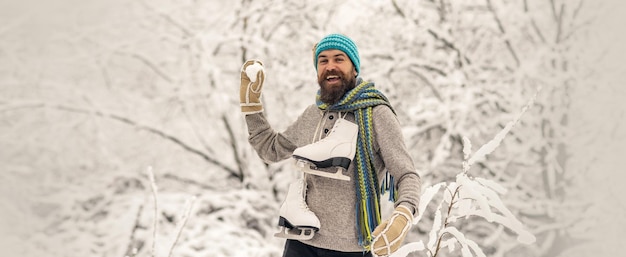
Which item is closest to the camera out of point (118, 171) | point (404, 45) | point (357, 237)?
point (357, 237)

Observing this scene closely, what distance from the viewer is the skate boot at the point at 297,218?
191cm

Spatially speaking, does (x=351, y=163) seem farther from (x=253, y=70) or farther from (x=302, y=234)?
(x=253, y=70)

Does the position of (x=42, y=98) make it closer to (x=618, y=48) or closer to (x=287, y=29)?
(x=287, y=29)

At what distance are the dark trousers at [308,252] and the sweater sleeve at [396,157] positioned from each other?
323mm

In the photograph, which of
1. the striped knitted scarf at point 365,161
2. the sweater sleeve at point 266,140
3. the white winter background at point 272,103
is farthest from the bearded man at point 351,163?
the white winter background at point 272,103

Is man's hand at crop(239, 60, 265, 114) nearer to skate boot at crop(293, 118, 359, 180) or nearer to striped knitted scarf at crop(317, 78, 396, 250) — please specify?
striped knitted scarf at crop(317, 78, 396, 250)

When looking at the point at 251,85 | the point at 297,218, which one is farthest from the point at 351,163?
the point at 251,85

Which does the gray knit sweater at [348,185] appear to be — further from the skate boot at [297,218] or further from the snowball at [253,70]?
the snowball at [253,70]

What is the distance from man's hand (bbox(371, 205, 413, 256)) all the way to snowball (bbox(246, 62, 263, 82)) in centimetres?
93

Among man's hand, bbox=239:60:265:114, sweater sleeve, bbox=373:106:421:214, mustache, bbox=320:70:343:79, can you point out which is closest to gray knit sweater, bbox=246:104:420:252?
sweater sleeve, bbox=373:106:421:214

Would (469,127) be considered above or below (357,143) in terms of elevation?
above

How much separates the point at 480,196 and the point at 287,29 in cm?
539

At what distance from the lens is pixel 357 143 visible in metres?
1.99

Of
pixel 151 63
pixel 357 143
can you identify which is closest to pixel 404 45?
pixel 151 63
